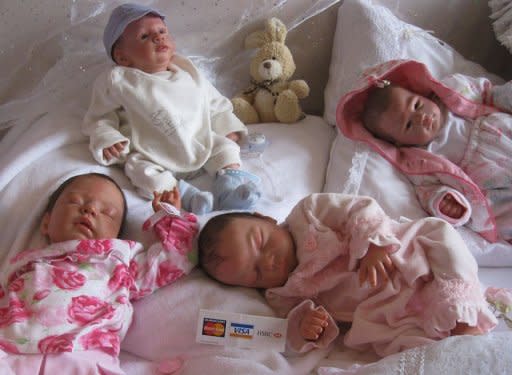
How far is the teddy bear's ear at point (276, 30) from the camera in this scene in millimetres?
1618

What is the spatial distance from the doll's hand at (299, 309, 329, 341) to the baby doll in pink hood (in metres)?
0.49

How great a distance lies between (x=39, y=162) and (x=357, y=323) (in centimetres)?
83

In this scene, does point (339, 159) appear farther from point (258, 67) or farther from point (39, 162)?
point (39, 162)

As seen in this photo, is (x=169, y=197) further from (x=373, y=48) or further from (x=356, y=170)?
(x=373, y=48)

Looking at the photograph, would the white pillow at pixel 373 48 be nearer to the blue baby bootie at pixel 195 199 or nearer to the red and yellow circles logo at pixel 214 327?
the blue baby bootie at pixel 195 199

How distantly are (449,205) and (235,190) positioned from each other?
1.75ft

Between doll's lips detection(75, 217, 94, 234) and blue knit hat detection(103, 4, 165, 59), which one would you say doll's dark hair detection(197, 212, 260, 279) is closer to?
doll's lips detection(75, 217, 94, 234)

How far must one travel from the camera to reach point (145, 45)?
1.41m

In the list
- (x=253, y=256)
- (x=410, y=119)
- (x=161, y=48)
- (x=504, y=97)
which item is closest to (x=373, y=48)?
(x=410, y=119)

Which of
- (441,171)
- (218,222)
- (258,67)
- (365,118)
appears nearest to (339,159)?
(365,118)

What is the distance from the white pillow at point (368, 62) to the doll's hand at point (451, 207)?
8 cm

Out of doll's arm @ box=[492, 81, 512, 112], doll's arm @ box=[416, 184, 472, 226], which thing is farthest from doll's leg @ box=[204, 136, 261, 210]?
doll's arm @ box=[492, 81, 512, 112]

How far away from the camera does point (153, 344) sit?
108 centimetres

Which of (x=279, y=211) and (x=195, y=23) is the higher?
(x=195, y=23)
